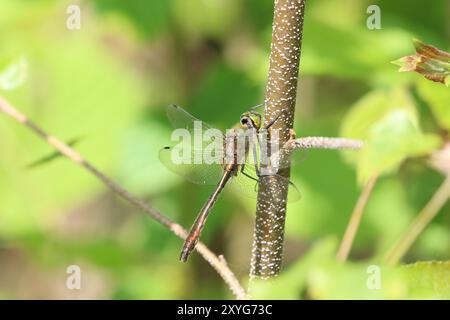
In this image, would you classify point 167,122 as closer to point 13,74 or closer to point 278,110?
point 13,74

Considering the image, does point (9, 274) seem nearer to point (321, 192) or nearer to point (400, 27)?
point (321, 192)

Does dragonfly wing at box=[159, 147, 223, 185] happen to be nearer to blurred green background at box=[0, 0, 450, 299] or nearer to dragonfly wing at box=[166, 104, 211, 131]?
dragonfly wing at box=[166, 104, 211, 131]

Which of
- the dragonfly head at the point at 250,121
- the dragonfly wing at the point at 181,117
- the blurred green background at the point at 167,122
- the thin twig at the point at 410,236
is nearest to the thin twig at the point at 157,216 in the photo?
the dragonfly head at the point at 250,121

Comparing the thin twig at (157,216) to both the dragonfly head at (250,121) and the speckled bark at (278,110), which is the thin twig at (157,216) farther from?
the dragonfly head at (250,121)

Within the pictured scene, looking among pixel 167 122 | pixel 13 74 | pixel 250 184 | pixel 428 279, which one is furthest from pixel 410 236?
pixel 167 122

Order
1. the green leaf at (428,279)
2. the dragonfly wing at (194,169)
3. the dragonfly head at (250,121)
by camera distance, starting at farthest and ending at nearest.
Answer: the dragonfly wing at (194,169) < the dragonfly head at (250,121) < the green leaf at (428,279)

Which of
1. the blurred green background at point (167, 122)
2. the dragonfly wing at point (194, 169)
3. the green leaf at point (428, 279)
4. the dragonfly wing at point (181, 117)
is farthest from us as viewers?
the blurred green background at point (167, 122)

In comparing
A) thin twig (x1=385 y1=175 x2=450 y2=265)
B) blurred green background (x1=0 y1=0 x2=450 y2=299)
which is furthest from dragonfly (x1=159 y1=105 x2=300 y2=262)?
blurred green background (x1=0 y1=0 x2=450 y2=299)
